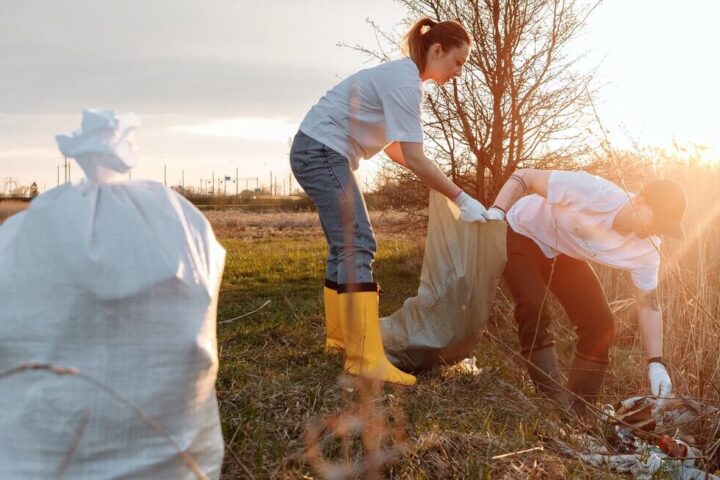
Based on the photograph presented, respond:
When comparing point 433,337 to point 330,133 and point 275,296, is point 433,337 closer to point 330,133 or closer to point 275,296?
point 330,133

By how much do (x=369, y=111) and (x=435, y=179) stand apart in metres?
0.40

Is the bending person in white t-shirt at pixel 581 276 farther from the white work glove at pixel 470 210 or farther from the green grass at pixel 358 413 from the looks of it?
the green grass at pixel 358 413

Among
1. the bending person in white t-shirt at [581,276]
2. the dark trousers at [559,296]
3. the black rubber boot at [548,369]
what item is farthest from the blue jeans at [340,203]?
the black rubber boot at [548,369]

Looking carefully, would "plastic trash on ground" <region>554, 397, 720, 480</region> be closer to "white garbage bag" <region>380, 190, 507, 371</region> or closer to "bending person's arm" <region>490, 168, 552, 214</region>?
"white garbage bag" <region>380, 190, 507, 371</region>

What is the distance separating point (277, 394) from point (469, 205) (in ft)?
3.74

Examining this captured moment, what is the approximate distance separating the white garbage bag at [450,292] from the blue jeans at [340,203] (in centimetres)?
34

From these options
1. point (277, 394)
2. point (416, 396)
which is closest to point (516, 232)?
point (416, 396)

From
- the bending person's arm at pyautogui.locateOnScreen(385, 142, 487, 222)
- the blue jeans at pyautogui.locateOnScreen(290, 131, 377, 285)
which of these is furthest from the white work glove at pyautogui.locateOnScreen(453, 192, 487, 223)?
the blue jeans at pyautogui.locateOnScreen(290, 131, 377, 285)

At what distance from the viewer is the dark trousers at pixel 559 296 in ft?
9.95

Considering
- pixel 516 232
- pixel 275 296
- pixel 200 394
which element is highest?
Result: pixel 516 232

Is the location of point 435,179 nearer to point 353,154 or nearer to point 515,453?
point 353,154

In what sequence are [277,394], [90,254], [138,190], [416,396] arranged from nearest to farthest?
[90,254], [138,190], [277,394], [416,396]

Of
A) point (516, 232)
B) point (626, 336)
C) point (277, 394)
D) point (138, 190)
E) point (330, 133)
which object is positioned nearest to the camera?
point (138, 190)

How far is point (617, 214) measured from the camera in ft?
9.78
